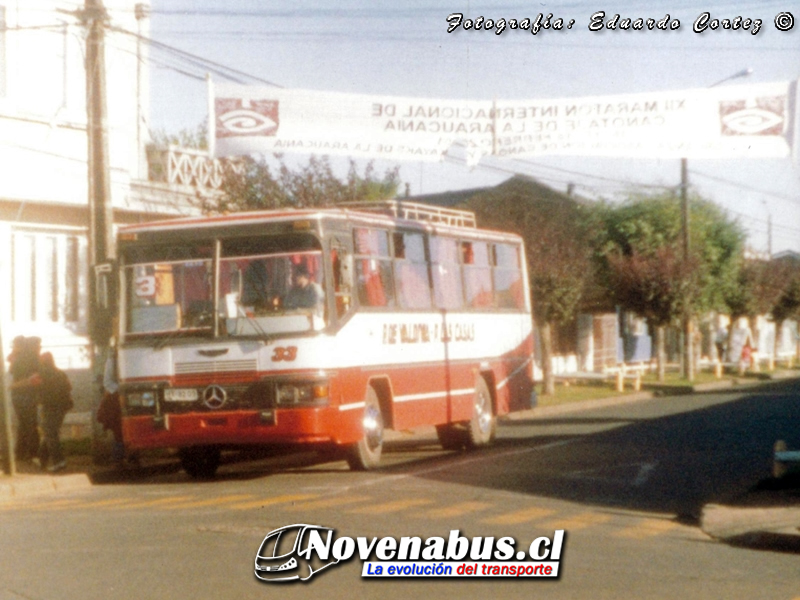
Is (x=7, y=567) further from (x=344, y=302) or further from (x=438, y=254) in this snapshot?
(x=438, y=254)

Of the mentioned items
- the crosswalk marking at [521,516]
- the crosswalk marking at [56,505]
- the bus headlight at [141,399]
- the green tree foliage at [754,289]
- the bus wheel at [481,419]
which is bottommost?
the crosswalk marking at [56,505]

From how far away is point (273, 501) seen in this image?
12906mm

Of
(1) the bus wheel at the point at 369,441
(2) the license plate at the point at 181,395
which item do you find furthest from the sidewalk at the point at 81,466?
(1) the bus wheel at the point at 369,441

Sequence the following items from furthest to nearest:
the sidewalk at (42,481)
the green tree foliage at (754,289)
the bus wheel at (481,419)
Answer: the green tree foliage at (754,289) → the bus wheel at (481,419) → the sidewalk at (42,481)

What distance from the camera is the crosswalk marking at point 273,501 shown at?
493 inches

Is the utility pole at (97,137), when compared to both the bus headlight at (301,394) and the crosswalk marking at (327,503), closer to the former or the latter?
the bus headlight at (301,394)

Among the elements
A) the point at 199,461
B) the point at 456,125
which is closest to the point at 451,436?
the point at 199,461

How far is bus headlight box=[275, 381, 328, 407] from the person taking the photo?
1463 centimetres

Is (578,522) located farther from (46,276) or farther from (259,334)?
(46,276)

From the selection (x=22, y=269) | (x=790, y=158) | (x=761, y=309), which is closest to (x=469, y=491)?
(x=790, y=158)

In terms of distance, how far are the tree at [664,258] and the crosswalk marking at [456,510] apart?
29207 mm

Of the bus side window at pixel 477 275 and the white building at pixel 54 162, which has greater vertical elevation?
the white building at pixel 54 162

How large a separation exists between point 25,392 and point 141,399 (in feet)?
8.12

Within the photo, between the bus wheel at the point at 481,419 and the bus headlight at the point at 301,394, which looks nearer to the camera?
the bus headlight at the point at 301,394
